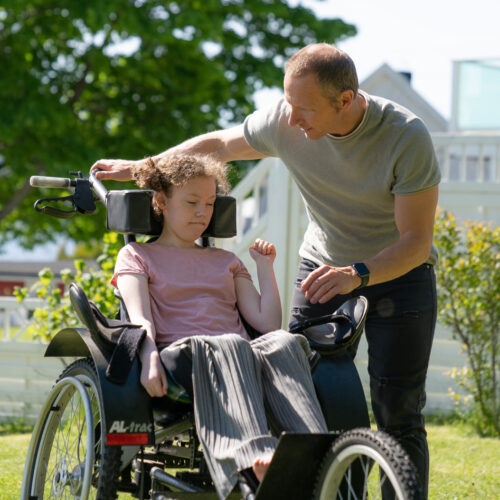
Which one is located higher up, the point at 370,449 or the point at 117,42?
the point at 117,42

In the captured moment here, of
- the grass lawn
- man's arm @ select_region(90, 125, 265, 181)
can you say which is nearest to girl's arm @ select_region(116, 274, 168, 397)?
man's arm @ select_region(90, 125, 265, 181)

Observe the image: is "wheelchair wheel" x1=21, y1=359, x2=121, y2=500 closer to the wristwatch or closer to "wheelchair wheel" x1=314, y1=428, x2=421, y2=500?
"wheelchair wheel" x1=314, y1=428, x2=421, y2=500

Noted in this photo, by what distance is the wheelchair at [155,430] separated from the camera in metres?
2.41

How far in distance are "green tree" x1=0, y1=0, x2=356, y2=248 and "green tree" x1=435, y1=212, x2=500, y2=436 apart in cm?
682

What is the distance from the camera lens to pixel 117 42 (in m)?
13.6

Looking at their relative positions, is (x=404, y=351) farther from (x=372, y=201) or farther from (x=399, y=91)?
(x=399, y=91)

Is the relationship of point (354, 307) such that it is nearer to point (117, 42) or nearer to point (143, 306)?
point (143, 306)

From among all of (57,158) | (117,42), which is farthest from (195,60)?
(57,158)

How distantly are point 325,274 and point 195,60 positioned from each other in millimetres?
11338

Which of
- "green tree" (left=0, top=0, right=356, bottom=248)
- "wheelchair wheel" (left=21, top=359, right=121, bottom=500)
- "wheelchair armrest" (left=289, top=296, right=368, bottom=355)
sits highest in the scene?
"green tree" (left=0, top=0, right=356, bottom=248)

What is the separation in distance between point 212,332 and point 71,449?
2.16ft

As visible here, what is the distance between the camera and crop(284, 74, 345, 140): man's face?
2.99m

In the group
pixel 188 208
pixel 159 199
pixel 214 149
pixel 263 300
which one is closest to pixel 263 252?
pixel 263 300

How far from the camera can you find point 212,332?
10.2ft
